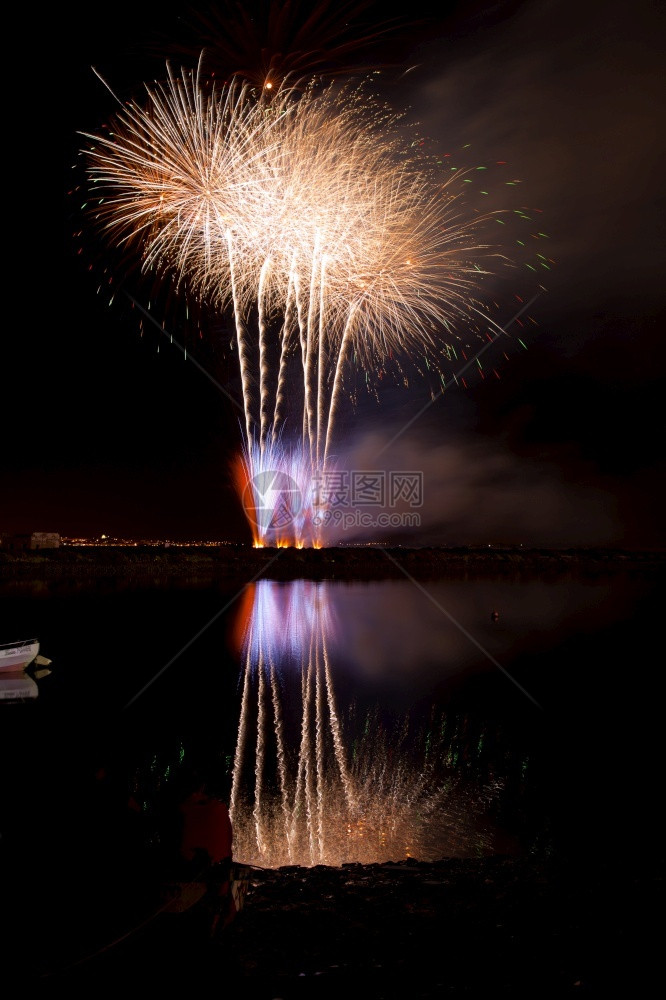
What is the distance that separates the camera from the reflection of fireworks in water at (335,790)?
625 cm

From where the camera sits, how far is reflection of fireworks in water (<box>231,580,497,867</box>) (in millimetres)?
6246

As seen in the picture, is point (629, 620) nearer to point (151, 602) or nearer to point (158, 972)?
point (151, 602)

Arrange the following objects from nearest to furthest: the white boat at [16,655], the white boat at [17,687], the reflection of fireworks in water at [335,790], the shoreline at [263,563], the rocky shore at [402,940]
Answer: the rocky shore at [402,940] < the reflection of fireworks in water at [335,790] < the white boat at [17,687] < the white boat at [16,655] < the shoreline at [263,563]

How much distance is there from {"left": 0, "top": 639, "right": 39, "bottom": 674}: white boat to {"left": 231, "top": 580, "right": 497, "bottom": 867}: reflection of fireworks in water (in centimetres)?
518

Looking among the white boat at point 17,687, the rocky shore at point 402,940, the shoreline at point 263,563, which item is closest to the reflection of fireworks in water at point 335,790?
the rocky shore at point 402,940

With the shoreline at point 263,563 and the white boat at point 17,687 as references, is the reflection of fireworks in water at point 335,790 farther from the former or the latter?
the shoreline at point 263,563

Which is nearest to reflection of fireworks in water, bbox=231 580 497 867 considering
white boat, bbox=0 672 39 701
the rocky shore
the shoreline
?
the rocky shore

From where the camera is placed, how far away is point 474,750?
10.2 m

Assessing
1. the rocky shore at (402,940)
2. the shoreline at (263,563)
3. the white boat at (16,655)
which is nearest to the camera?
the rocky shore at (402,940)

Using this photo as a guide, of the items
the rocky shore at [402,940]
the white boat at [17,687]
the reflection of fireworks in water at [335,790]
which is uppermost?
the rocky shore at [402,940]

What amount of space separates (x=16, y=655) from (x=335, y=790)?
10.2 m

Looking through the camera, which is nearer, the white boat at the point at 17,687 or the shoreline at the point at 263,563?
the white boat at the point at 17,687

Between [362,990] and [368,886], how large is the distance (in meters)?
1.35

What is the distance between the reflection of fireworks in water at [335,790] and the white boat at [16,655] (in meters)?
5.18
